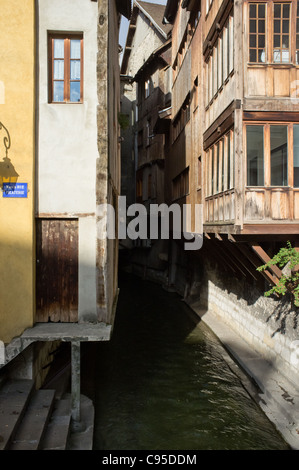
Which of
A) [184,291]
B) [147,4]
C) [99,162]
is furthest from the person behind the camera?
[147,4]

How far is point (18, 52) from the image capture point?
24.5 ft

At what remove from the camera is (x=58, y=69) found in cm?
787

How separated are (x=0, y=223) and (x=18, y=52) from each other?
339 centimetres

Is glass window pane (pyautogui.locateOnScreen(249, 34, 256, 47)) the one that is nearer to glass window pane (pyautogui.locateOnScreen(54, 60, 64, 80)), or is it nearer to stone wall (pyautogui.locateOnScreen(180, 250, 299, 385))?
glass window pane (pyautogui.locateOnScreen(54, 60, 64, 80))

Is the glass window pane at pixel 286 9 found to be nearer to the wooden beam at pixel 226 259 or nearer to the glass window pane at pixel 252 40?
the glass window pane at pixel 252 40

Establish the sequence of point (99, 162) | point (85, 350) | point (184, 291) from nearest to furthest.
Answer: point (99, 162)
point (85, 350)
point (184, 291)

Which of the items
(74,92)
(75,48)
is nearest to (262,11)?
(75,48)

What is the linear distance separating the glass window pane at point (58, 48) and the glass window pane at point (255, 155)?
491cm

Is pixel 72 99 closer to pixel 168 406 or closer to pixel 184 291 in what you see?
pixel 168 406

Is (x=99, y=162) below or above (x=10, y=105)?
below

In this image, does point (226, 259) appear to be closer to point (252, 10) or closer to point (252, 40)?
point (252, 40)

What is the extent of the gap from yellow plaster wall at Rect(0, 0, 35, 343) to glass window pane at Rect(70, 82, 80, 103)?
0.80 metres

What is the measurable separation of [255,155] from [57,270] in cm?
579
